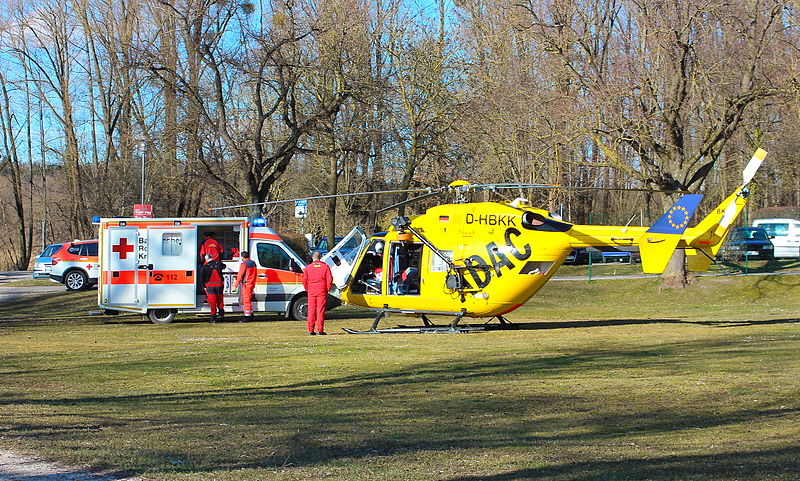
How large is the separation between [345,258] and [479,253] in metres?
3.36

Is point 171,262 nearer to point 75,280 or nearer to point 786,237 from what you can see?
point 75,280

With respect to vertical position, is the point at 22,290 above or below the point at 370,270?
below

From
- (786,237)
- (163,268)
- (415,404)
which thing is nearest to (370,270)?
(163,268)

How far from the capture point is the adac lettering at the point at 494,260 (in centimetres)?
1909

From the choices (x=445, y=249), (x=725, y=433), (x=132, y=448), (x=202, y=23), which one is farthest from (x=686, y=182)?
(x=132, y=448)

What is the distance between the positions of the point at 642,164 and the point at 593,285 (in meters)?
5.60

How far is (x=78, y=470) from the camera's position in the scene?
705cm

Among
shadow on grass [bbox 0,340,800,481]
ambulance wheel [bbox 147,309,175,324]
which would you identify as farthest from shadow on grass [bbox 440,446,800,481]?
ambulance wheel [bbox 147,309,175,324]

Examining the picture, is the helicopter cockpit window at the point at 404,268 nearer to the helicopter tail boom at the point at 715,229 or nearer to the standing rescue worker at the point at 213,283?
the standing rescue worker at the point at 213,283

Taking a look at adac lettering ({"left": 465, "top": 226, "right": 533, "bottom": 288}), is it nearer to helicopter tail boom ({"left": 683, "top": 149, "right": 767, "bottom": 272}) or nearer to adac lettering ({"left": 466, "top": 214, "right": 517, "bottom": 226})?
adac lettering ({"left": 466, "top": 214, "right": 517, "bottom": 226})

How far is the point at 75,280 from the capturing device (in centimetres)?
3622

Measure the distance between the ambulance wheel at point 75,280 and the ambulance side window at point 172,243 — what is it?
577 inches

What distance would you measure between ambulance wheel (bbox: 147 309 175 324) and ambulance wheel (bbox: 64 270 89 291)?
14.0 meters

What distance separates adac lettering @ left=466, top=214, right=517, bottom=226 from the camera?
19.2m
